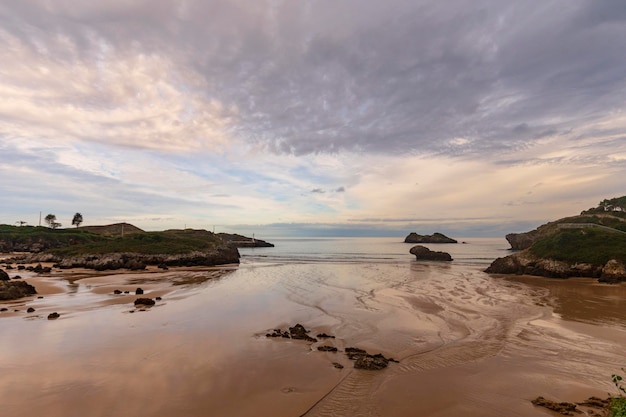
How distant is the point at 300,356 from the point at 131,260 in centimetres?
5415

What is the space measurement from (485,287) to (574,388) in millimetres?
27725

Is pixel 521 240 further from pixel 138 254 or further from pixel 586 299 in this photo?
pixel 138 254

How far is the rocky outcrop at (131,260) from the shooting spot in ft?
184

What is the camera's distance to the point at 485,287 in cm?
3709

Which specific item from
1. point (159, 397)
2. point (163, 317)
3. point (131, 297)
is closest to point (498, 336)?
point (159, 397)

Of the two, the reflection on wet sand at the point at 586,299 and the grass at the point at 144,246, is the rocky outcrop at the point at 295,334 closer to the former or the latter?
the reflection on wet sand at the point at 586,299

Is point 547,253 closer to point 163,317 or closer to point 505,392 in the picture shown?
point 505,392

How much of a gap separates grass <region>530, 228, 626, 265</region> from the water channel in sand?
18.5 metres

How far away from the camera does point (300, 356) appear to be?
14.5 m

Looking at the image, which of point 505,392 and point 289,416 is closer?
point 289,416

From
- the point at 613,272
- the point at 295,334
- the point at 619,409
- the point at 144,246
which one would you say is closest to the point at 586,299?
the point at 613,272

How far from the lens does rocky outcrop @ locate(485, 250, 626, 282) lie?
1538 inches

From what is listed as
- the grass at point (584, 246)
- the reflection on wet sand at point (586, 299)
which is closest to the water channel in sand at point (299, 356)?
the reflection on wet sand at point (586, 299)

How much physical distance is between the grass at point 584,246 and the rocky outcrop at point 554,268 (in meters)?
0.89
